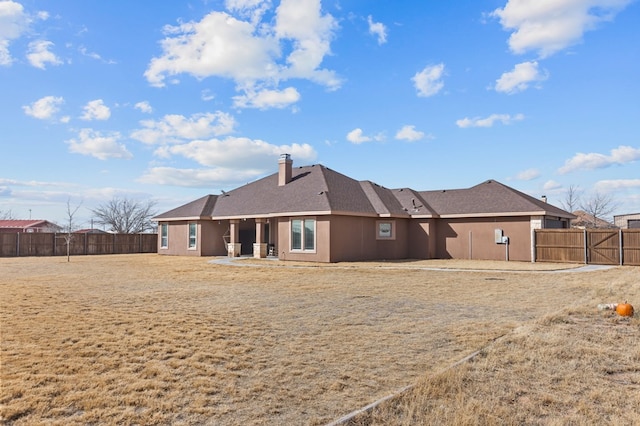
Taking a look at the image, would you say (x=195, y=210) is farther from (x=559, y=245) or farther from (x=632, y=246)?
(x=632, y=246)

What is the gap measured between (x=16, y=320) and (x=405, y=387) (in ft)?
23.1

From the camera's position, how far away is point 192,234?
94.2 ft

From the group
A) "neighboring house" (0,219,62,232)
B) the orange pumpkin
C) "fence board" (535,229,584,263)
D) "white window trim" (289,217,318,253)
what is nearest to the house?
"white window trim" (289,217,318,253)

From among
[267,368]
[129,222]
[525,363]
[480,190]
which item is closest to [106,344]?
[267,368]

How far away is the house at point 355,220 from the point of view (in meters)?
22.7

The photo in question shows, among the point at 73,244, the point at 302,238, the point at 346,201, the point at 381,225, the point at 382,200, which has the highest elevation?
the point at 382,200

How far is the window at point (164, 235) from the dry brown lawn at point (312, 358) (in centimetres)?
1935

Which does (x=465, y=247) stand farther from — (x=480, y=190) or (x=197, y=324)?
(x=197, y=324)

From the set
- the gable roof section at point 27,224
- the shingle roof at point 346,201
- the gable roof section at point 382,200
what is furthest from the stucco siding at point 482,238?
the gable roof section at point 27,224

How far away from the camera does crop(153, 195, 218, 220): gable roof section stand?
2805 cm

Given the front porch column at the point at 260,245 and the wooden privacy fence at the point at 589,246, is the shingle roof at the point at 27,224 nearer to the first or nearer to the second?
the front porch column at the point at 260,245

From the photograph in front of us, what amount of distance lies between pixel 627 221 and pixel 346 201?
3734cm

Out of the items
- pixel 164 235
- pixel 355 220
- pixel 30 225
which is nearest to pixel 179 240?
pixel 164 235

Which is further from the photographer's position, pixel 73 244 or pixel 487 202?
pixel 73 244
